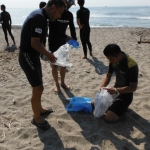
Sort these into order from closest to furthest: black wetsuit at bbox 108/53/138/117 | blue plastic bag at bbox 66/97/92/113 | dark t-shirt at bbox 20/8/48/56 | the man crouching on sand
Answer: dark t-shirt at bbox 20/8/48/56, the man crouching on sand, black wetsuit at bbox 108/53/138/117, blue plastic bag at bbox 66/97/92/113

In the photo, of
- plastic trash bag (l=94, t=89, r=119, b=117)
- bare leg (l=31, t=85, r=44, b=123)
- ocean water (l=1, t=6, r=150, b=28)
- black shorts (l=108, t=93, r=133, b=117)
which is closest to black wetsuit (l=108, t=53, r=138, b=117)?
black shorts (l=108, t=93, r=133, b=117)

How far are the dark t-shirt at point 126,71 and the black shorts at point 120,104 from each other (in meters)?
0.21

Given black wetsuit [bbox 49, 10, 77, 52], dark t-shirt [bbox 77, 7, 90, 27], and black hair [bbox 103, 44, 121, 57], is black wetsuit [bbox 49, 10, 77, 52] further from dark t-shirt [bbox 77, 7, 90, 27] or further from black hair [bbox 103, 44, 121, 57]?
dark t-shirt [bbox 77, 7, 90, 27]

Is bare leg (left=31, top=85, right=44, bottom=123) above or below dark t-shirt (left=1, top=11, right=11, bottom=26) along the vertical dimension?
below

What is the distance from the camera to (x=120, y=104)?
3.20m

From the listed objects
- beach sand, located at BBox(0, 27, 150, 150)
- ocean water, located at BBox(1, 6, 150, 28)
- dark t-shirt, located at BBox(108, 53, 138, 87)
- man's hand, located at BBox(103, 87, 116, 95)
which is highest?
dark t-shirt, located at BBox(108, 53, 138, 87)

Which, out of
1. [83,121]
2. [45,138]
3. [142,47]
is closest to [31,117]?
[45,138]

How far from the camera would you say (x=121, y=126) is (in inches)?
121

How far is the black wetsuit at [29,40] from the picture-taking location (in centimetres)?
237

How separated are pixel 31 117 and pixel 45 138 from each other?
622 millimetres

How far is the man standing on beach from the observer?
2385 mm

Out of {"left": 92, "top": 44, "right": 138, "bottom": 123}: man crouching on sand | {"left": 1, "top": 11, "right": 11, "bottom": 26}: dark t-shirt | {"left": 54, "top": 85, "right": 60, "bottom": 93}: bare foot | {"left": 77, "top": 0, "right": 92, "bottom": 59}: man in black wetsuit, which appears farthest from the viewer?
{"left": 1, "top": 11, "right": 11, "bottom": 26}: dark t-shirt

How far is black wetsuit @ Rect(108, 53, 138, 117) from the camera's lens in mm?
2895

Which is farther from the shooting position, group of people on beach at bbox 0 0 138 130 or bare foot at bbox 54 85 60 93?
bare foot at bbox 54 85 60 93
